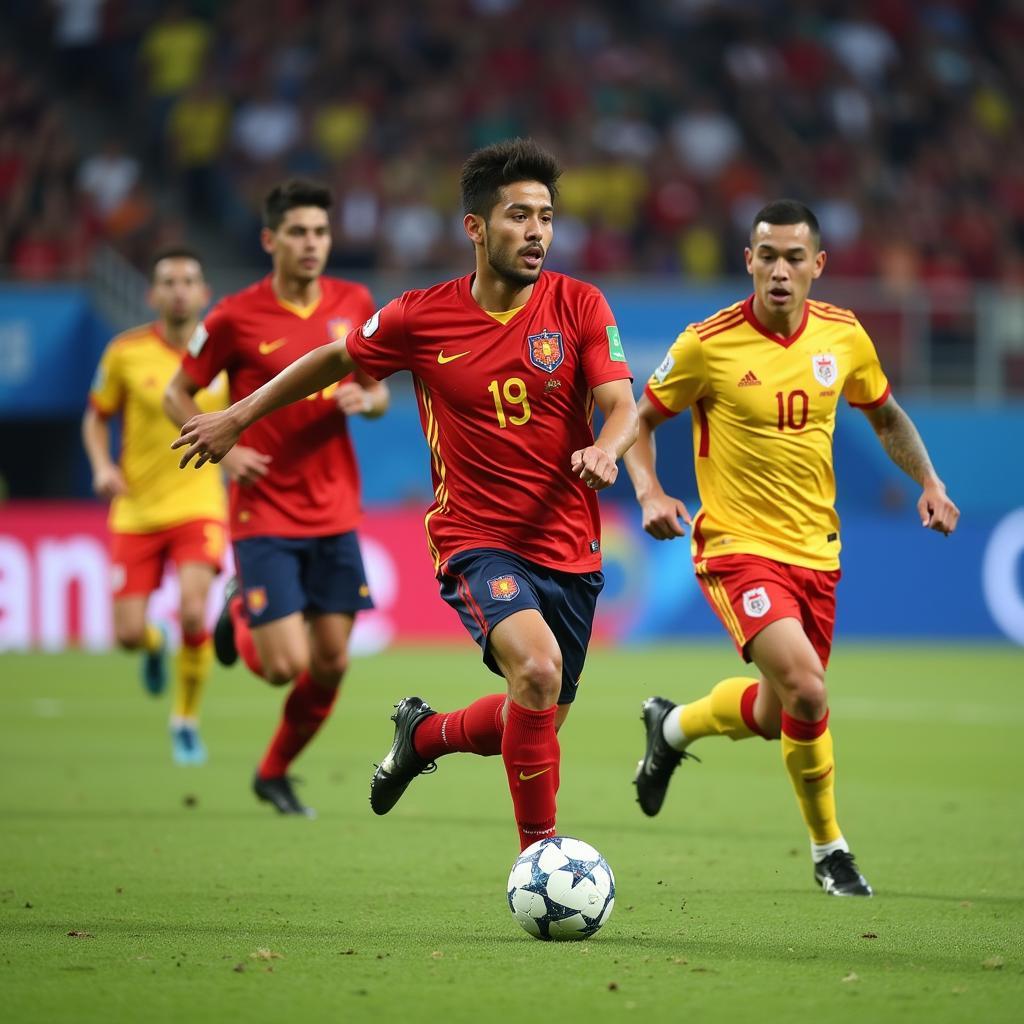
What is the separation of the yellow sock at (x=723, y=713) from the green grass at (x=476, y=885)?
0.50 m

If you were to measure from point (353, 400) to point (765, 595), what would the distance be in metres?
2.18

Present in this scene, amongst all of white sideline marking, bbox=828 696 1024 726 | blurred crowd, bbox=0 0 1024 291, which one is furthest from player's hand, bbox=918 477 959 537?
blurred crowd, bbox=0 0 1024 291

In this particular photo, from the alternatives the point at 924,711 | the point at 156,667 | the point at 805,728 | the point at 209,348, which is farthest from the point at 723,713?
the point at 924,711

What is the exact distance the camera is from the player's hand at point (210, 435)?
588 centimetres

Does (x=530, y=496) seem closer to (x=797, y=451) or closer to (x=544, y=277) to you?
(x=544, y=277)

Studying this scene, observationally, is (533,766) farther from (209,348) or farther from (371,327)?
(209,348)

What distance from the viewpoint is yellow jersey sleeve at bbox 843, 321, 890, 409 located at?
7102mm

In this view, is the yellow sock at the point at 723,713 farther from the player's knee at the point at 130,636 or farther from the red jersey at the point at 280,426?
the player's knee at the point at 130,636

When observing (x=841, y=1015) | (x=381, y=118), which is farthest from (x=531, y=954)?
(x=381, y=118)

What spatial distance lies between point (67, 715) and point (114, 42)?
1207 centimetres

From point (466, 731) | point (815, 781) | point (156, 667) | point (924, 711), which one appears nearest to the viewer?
point (466, 731)

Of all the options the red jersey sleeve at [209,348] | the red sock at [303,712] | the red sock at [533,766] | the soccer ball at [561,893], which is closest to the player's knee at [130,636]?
the red sock at [303,712]

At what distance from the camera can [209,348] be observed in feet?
27.3

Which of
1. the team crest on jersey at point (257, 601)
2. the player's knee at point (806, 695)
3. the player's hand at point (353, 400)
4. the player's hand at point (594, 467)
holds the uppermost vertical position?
the player's hand at point (353, 400)
